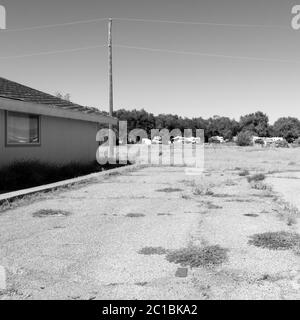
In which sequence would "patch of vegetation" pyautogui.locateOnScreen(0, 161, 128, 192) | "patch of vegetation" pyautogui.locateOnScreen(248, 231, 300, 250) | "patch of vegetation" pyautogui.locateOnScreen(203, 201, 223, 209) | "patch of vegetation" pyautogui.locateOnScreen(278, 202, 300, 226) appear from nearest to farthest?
1. "patch of vegetation" pyautogui.locateOnScreen(248, 231, 300, 250)
2. "patch of vegetation" pyautogui.locateOnScreen(278, 202, 300, 226)
3. "patch of vegetation" pyautogui.locateOnScreen(203, 201, 223, 209)
4. "patch of vegetation" pyautogui.locateOnScreen(0, 161, 128, 192)

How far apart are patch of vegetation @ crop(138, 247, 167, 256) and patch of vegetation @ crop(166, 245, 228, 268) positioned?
0.14 metres

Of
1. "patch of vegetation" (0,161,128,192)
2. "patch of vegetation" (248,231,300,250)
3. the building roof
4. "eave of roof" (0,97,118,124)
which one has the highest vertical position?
the building roof

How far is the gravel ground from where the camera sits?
172 inches

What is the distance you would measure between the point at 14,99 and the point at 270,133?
131m

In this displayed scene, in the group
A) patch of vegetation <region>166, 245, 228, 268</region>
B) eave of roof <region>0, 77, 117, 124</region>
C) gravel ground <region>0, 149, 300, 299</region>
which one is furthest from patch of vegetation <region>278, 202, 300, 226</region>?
eave of roof <region>0, 77, 117, 124</region>

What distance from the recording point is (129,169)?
20516mm

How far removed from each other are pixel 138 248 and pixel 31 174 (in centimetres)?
810

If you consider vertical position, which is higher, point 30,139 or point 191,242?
point 30,139

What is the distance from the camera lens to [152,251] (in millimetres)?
5824

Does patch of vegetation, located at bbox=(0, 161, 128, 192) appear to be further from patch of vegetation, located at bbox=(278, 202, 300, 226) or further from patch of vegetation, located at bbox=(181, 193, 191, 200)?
patch of vegetation, located at bbox=(278, 202, 300, 226)

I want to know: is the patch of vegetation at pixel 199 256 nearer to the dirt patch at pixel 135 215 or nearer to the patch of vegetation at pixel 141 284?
the patch of vegetation at pixel 141 284

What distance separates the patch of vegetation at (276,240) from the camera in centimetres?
Result: 603
